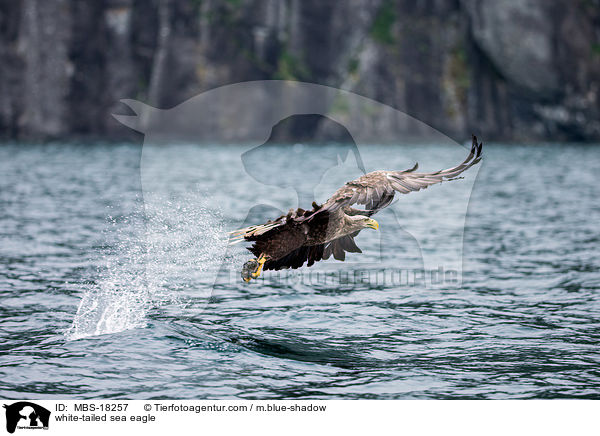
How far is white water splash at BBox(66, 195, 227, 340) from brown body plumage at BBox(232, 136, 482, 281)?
430 centimetres

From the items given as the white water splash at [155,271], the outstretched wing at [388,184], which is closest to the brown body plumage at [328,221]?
the outstretched wing at [388,184]

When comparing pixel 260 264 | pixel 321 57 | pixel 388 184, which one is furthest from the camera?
Answer: pixel 321 57

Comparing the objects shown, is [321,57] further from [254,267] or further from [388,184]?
[254,267]

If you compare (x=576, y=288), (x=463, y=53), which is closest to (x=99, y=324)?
(x=576, y=288)

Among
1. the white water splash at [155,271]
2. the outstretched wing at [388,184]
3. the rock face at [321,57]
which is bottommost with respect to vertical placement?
the white water splash at [155,271]

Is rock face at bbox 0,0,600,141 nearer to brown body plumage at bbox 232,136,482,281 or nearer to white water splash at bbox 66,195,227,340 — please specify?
white water splash at bbox 66,195,227,340

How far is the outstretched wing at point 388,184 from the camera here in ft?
35.5

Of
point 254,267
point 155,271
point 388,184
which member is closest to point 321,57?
point 155,271

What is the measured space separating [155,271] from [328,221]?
9304mm

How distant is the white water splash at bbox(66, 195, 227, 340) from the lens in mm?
15125

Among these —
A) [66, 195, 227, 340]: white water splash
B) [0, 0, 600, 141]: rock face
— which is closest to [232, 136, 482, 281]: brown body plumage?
[66, 195, 227, 340]: white water splash

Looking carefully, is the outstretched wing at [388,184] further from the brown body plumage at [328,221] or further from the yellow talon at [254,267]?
the yellow talon at [254,267]

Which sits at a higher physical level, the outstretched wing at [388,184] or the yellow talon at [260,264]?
the outstretched wing at [388,184]

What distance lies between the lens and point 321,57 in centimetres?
9525
